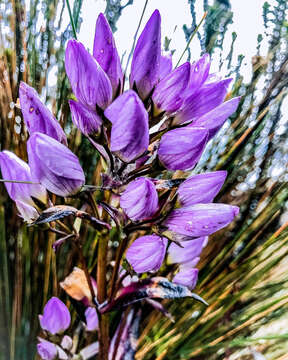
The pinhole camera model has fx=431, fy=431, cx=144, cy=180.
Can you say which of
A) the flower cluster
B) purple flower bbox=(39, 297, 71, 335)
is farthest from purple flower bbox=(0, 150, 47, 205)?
purple flower bbox=(39, 297, 71, 335)

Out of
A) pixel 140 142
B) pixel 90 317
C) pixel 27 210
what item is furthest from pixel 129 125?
pixel 90 317

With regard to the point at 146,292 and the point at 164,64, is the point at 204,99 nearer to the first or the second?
the point at 164,64

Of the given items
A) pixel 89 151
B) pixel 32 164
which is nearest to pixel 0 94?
pixel 89 151

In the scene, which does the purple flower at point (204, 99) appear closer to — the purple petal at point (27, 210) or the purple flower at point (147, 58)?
the purple flower at point (147, 58)

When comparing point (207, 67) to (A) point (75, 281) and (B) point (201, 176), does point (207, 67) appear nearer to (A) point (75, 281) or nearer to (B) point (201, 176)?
(B) point (201, 176)

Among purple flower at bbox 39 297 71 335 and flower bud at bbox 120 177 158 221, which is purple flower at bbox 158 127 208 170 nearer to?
flower bud at bbox 120 177 158 221

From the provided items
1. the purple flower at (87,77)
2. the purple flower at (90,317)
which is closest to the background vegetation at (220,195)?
the purple flower at (90,317)

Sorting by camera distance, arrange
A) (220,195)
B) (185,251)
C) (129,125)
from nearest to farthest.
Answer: (129,125)
(185,251)
(220,195)
